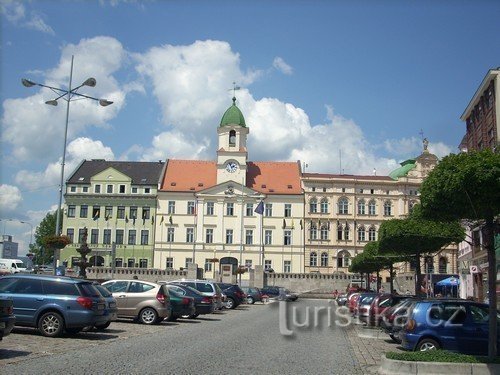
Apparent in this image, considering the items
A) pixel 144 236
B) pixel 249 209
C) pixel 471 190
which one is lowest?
pixel 471 190

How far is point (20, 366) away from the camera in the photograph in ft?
39.5

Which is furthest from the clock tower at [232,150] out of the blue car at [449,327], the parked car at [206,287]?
the blue car at [449,327]

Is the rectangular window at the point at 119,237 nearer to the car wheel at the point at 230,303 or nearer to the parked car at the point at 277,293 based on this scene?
the parked car at the point at 277,293

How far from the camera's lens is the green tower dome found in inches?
3521

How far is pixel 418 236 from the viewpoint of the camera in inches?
1155

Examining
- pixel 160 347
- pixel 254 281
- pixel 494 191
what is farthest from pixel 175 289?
pixel 254 281

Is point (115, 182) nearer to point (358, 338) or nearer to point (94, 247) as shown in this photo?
point (94, 247)

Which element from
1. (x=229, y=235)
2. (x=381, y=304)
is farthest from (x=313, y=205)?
(x=381, y=304)

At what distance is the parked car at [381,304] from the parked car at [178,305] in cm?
782

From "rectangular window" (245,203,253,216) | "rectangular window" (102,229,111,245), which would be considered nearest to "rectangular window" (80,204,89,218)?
"rectangular window" (102,229,111,245)

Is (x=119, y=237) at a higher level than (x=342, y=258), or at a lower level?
higher

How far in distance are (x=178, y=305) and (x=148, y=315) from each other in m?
2.82

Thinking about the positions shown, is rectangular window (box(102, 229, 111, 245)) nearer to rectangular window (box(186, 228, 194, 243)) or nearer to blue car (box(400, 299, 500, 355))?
rectangular window (box(186, 228, 194, 243))

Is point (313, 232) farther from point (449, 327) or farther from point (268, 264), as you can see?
point (449, 327)
